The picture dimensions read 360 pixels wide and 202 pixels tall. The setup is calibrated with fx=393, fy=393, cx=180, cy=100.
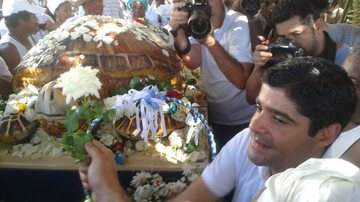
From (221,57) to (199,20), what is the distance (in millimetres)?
251

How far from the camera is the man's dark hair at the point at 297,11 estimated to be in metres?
1.99

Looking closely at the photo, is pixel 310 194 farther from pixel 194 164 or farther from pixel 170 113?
pixel 170 113

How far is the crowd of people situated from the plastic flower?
526 mm

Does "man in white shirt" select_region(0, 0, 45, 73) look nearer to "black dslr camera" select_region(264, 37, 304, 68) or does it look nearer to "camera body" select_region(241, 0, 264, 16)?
"camera body" select_region(241, 0, 264, 16)

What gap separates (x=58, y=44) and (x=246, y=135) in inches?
58.3

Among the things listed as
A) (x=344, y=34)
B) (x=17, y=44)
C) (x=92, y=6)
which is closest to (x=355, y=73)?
(x=344, y=34)

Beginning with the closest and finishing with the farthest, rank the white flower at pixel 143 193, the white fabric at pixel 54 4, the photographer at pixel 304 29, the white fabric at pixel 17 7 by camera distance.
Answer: the white flower at pixel 143 193 < the photographer at pixel 304 29 < the white fabric at pixel 17 7 < the white fabric at pixel 54 4

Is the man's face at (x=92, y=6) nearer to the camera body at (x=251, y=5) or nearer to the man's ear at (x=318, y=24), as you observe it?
the camera body at (x=251, y=5)

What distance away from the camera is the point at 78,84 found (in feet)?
6.13

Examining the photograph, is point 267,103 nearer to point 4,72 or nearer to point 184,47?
point 184,47

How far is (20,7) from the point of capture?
142 inches

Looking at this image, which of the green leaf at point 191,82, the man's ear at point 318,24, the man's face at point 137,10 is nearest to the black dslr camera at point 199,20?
the man's ear at point 318,24

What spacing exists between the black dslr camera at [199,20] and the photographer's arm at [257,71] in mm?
328

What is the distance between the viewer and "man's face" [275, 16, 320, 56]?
1.99 m
